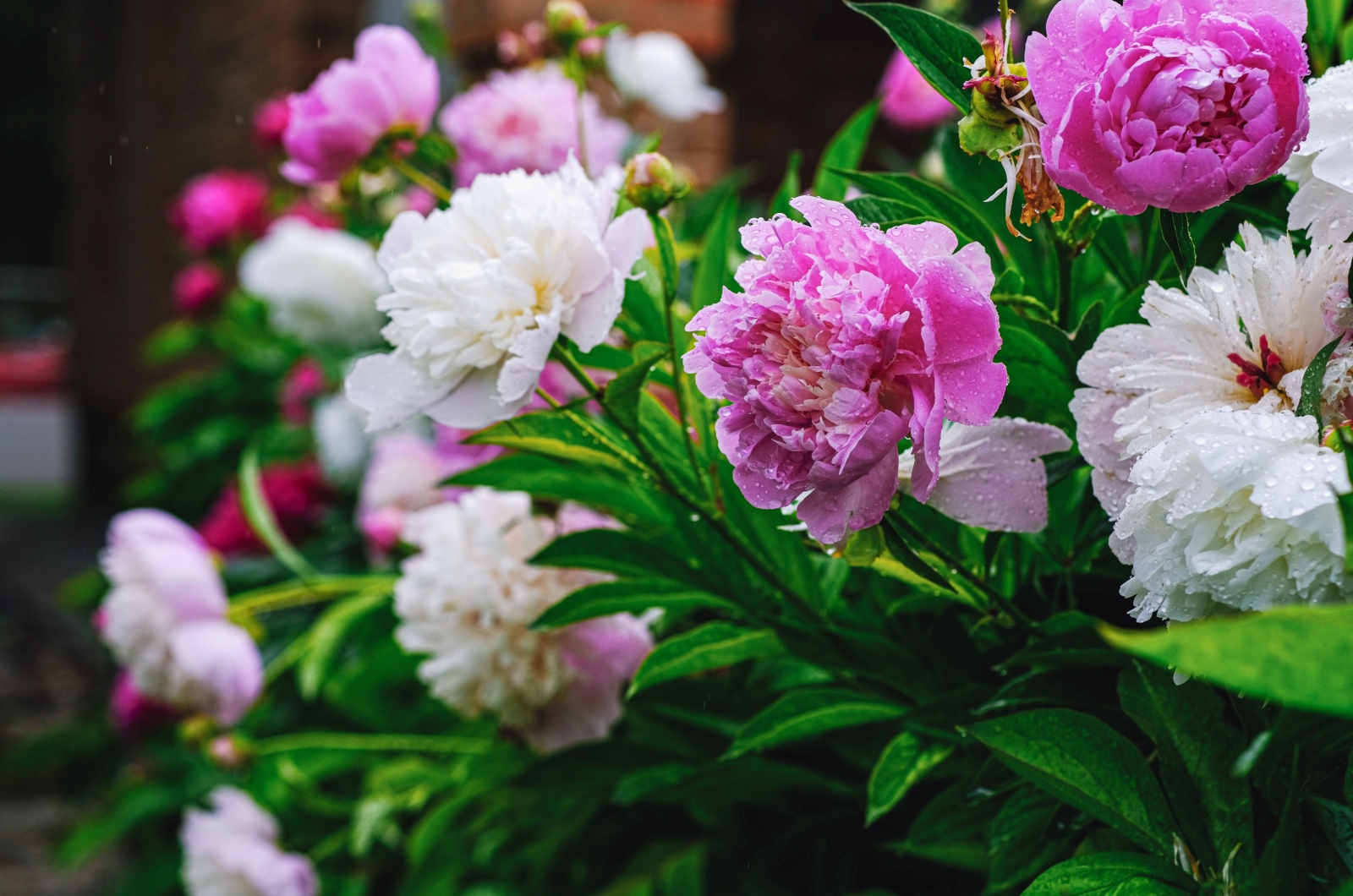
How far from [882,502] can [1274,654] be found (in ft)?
0.40

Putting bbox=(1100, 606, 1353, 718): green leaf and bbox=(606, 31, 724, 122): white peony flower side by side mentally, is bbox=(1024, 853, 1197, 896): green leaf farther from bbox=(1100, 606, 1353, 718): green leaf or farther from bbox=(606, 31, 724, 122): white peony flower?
bbox=(606, 31, 724, 122): white peony flower

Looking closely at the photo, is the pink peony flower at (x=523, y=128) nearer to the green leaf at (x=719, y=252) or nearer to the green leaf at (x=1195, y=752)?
the green leaf at (x=719, y=252)

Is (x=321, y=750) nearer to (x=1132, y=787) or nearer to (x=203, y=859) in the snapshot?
(x=203, y=859)

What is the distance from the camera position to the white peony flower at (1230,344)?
0.31 meters

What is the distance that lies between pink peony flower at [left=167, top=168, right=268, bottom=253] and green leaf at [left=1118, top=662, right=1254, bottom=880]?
1.87 m

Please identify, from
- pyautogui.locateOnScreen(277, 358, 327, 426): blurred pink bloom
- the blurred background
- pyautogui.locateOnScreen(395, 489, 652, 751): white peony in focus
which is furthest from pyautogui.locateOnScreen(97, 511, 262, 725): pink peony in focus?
pyautogui.locateOnScreen(277, 358, 327, 426): blurred pink bloom

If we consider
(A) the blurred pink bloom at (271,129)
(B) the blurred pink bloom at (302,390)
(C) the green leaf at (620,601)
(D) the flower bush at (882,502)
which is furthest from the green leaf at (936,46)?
(B) the blurred pink bloom at (302,390)

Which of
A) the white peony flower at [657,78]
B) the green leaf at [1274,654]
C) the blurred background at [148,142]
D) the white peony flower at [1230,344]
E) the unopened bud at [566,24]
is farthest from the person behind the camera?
the blurred background at [148,142]

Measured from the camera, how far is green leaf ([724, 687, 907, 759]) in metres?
0.45

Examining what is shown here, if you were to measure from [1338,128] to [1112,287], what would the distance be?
0.20m

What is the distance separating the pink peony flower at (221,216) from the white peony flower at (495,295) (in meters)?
1.65

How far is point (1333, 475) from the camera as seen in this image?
0.26 meters

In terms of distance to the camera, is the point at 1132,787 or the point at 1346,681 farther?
the point at 1132,787

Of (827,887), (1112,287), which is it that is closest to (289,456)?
(827,887)
